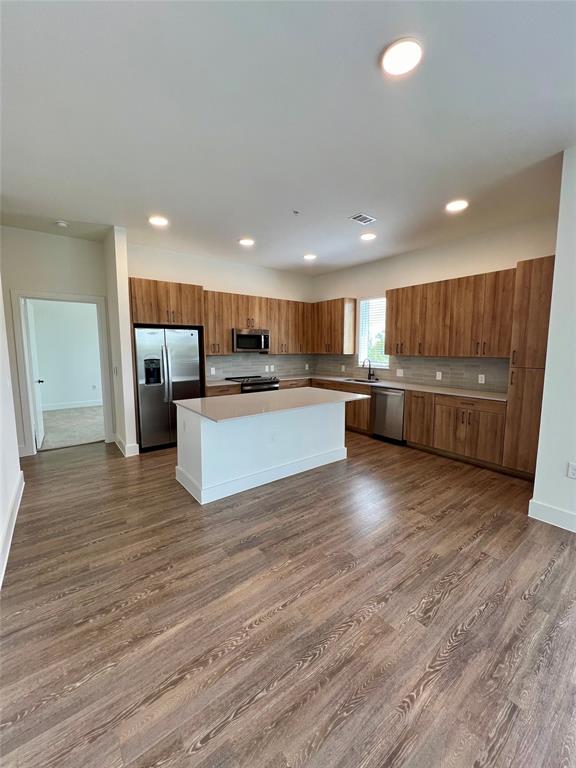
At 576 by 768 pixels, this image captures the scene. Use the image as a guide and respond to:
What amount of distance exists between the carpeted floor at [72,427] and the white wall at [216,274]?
112 inches

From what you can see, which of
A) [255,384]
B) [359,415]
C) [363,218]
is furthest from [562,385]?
[255,384]

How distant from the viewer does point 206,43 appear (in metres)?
1.60

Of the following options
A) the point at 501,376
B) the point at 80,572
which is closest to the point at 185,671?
the point at 80,572

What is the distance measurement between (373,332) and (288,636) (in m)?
5.14

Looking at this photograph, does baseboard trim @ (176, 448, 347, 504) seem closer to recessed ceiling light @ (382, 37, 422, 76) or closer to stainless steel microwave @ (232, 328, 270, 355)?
stainless steel microwave @ (232, 328, 270, 355)

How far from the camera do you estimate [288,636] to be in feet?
5.58

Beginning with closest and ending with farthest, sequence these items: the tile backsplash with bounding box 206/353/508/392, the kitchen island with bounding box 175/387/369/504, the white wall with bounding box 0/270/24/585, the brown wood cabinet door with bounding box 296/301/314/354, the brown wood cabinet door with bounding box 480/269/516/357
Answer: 1. the white wall with bounding box 0/270/24/585
2. the kitchen island with bounding box 175/387/369/504
3. the brown wood cabinet door with bounding box 480/269/516/357
4. the tile backsplash with bounding box 206/353/508/392
5. the brown wood cabinet door with bounding box 296/301/314/354

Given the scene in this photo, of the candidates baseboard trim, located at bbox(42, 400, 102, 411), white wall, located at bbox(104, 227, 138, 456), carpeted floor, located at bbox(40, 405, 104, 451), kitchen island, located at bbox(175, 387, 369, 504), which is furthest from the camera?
baseboard trim, located at bbox(42, 400, 102, 411)

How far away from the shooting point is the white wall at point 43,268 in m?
4.12

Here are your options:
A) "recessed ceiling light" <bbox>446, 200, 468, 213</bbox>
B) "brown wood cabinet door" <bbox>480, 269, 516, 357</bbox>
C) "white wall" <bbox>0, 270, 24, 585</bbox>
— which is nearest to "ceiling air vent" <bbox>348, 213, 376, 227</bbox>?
"recessed ceiling light" <bbox>446, 200, 468, 213</bbox>

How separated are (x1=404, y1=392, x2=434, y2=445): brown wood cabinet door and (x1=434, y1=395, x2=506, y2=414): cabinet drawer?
0.51ft

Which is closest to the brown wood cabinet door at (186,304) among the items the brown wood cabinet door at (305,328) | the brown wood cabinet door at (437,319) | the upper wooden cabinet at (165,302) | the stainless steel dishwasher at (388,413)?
the upper wooden cabinet at (165,302)

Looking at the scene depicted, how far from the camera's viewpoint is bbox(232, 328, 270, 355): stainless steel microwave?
5621mm

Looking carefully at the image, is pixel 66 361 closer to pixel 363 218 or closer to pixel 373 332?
pixel 373 332
